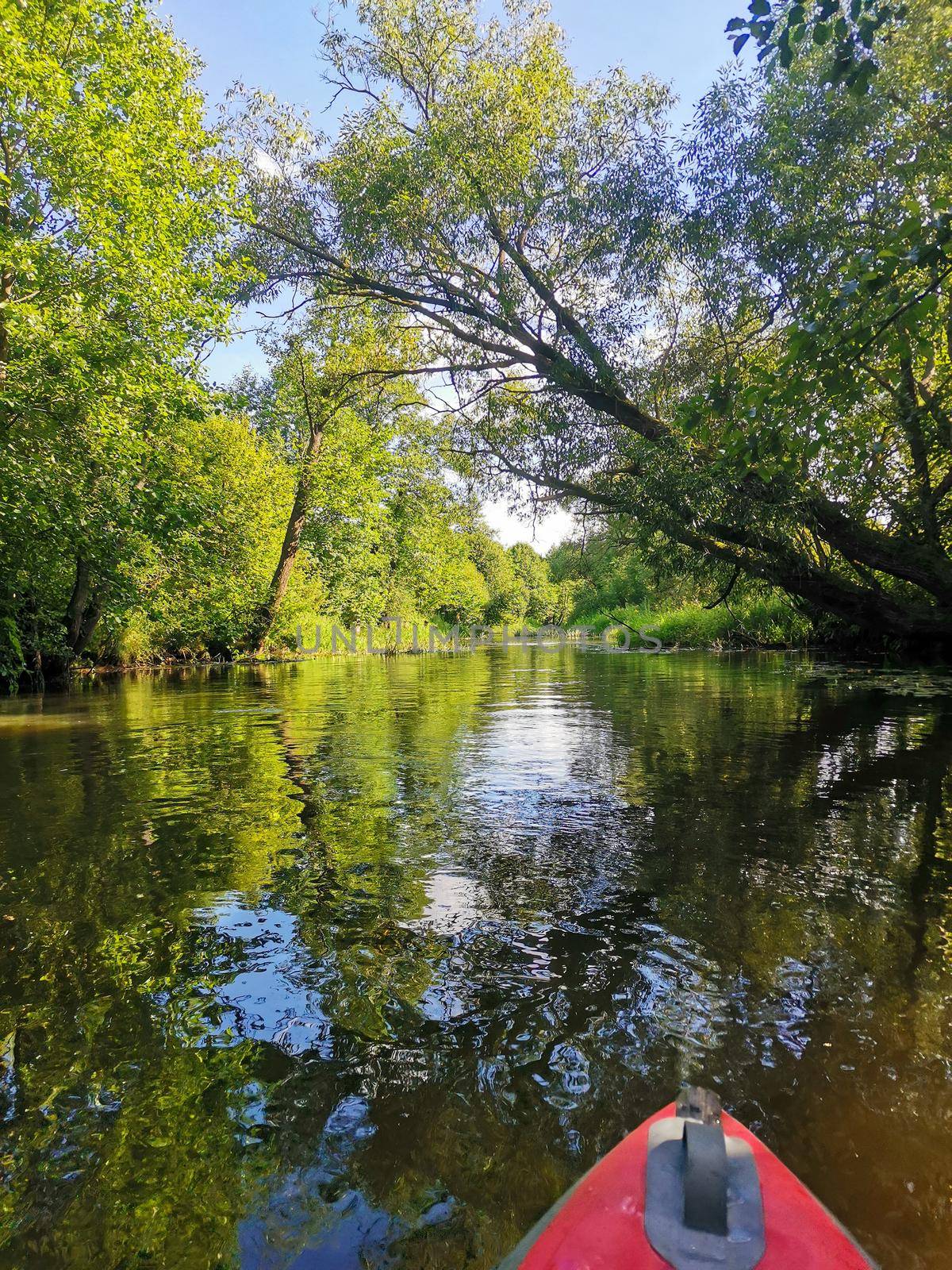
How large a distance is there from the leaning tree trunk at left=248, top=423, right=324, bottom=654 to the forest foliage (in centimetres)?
994

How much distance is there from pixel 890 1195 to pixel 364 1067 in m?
1.38

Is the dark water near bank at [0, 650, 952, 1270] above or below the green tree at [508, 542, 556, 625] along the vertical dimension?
below

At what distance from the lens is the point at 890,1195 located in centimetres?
166

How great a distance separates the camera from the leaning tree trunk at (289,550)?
2645 cm

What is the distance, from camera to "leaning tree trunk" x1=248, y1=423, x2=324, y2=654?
2645 centimetres

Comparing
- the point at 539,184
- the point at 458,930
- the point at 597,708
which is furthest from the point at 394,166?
the point at 458,930

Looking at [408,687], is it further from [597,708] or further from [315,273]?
[315,273]

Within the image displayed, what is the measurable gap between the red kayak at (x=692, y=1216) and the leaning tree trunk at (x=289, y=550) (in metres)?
26.0

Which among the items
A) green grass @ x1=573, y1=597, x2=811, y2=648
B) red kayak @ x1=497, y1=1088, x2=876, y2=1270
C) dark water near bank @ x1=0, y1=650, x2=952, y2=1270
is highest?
green grass @ x1=573, y1=597, x2=811, y2=648

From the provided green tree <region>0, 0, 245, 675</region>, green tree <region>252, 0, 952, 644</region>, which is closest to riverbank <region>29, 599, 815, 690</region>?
green tree <region>252, 0, 952, 644</region>

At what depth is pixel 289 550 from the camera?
2700 centimetres

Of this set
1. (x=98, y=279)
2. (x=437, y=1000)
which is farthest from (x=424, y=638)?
(x=437, y=1000)

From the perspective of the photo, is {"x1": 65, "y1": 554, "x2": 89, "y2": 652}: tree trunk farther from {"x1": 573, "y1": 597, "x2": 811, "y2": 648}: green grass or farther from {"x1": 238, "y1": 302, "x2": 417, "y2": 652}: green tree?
{"x1": 573, "y1": 597, "x2": 811, "y2": 648}: green grass

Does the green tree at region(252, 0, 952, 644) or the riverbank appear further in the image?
the riverbank
